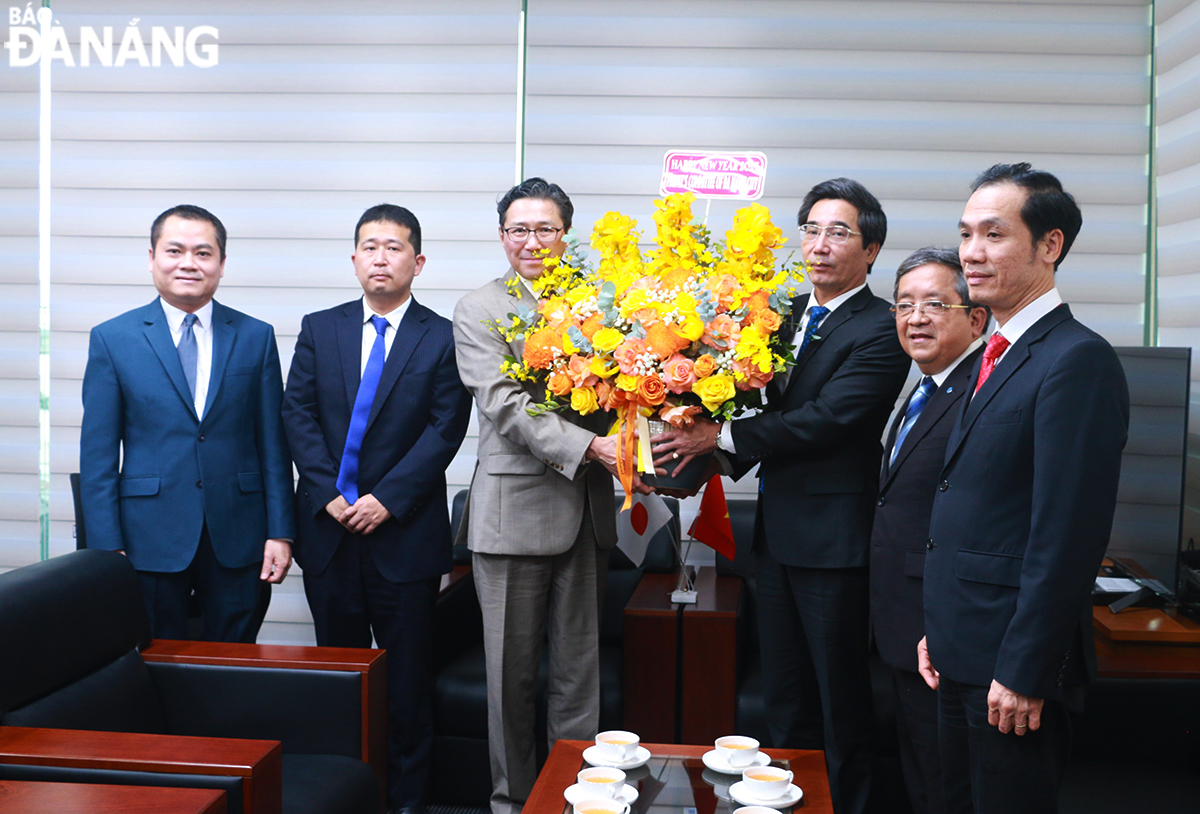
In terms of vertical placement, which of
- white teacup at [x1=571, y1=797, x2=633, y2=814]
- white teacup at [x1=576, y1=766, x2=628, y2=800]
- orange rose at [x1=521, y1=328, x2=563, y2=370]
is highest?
orange rose at [x1=521, y1=328, x2=563, y2=370]

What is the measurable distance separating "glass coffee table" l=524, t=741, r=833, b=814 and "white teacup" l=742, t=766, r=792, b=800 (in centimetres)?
4

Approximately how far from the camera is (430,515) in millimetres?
2824

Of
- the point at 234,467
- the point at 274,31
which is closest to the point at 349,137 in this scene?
the point at 274,31

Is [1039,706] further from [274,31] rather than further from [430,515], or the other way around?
Result: [274,31]

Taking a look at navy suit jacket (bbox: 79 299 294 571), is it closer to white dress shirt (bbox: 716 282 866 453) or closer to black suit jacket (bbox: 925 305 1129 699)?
white dress shirt (bbox: 716 282 866 453)

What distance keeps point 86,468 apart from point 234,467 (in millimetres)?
406

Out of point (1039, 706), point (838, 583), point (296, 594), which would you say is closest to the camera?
point (1039, 706)

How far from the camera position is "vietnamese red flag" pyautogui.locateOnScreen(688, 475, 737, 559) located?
2.73 meters

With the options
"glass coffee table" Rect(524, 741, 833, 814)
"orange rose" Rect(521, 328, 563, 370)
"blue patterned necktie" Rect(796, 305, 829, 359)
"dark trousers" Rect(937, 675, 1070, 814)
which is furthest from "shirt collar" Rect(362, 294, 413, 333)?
"dark trousers" Rect(937, 675, 1070, 814)

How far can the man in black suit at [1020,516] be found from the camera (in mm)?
1622

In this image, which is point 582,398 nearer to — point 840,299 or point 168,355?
point 840,299

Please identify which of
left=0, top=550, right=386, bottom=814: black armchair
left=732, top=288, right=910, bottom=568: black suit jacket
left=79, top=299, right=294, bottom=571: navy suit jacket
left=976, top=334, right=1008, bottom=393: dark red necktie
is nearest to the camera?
left=0, top=550, right=386, bottom=814: black armchair

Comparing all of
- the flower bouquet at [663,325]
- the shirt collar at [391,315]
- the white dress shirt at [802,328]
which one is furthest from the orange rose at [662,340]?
the shirt collar at [391,315]

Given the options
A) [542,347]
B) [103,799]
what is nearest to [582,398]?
[542,347]
